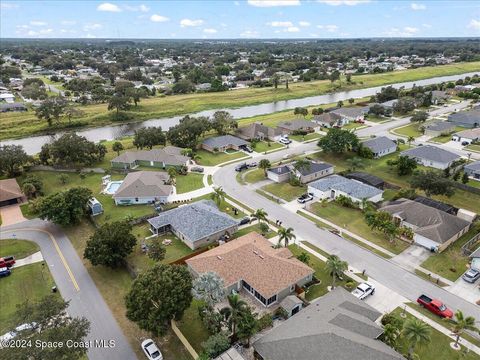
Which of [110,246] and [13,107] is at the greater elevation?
[13,107]

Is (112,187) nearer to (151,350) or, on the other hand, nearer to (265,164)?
(265,164)

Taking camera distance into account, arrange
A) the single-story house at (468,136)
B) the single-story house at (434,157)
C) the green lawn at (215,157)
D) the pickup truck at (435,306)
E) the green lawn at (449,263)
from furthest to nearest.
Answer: the single-story house at (468,136) < the green lawn at (215,157) < the single-story house at (434,157) < the green lawn at (449,263) < the pickup truck at (435,306)

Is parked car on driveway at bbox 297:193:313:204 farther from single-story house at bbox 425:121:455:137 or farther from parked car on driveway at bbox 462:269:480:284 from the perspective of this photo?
single-story house at bbox 425:121:455:137

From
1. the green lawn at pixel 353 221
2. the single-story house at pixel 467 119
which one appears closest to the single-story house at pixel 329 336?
the green lawn at pixel 353 221

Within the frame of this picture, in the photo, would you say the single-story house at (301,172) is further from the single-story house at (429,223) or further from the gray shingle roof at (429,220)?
the gray shingle roof at (429,220)

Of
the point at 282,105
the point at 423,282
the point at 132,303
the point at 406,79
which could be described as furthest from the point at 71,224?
the point at 406,79

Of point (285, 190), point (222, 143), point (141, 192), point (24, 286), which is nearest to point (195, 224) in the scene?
point (141, 192)

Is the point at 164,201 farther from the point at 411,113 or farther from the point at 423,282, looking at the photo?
the point at 411,113
